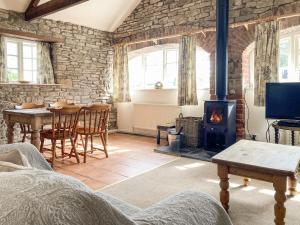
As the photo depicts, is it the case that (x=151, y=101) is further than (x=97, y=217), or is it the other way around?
(x=151, y=101)

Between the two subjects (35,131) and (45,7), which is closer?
(35,131)

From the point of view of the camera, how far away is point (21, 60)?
16.8ft

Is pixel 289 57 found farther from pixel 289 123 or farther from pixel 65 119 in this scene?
pixel 65 119

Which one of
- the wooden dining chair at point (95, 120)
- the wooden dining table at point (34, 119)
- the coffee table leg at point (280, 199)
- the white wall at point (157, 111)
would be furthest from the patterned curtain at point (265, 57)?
the wooden dining table at point (34, 119)

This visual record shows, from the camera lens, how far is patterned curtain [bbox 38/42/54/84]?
534 cm

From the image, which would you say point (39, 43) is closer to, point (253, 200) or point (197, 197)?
point (253, 200)

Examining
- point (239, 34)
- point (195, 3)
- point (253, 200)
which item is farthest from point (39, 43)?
point (253, 200)

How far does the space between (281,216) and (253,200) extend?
24.6 inches

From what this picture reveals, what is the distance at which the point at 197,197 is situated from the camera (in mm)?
1041

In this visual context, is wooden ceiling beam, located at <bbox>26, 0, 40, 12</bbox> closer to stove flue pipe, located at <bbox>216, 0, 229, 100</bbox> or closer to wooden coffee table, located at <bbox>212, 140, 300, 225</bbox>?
stove flue pipe, located at <bbox>216, 0, 229, 100</bbox>

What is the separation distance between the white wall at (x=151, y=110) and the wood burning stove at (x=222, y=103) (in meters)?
0.95

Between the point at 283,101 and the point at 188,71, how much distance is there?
6.20ft

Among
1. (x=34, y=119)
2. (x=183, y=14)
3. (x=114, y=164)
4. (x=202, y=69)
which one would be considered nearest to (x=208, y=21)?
(x=183, y=14)

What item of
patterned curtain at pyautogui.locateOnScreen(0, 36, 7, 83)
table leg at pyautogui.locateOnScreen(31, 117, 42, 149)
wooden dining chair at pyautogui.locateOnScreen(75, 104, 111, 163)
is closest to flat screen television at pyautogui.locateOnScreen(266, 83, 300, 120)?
wooden dining chair at pyautogui.locateOnScreen(75, 104, 111, 163)
